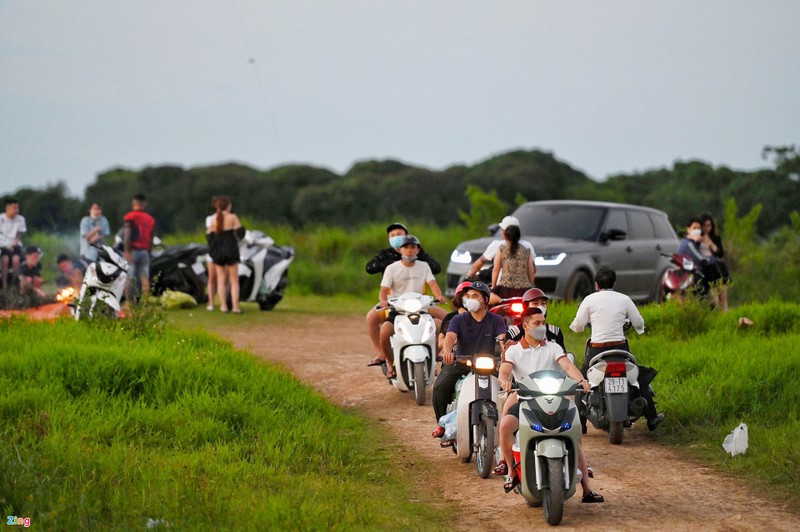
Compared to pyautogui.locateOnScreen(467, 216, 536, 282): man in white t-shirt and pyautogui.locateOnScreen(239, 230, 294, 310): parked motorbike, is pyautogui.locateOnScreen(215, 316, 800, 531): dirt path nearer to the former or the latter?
pyautogui.locateOnScreen(467, 216, 536, 282): man in white t-shirt

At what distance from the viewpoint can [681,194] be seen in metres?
50.7

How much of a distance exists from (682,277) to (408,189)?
123 ft

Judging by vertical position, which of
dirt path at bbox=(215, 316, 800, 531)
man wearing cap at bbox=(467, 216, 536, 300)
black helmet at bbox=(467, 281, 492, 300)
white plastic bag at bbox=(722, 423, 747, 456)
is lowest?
dirt path at bbox=(215, 316, 800, 531)

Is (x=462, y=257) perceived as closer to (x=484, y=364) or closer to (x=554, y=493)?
(x=484, y=364)

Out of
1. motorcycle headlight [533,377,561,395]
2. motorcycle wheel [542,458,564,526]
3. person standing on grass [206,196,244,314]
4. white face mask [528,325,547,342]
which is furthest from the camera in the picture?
person standing on grass [206,196,244,314]

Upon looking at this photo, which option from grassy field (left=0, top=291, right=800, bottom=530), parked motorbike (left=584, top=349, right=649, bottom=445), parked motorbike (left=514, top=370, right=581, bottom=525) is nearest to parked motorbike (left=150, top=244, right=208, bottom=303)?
grassy field (left=0, top=291, right=800, bottom=530)

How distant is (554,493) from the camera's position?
781 cm

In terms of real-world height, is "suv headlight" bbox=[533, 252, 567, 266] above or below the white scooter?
above

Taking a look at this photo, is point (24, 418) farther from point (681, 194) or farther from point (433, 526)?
point (681, 194)

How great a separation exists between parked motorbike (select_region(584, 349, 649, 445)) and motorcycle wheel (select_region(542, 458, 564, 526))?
270cm

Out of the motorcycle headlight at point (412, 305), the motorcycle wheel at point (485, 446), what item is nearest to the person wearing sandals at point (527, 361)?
the motorcycle wheel at point (485, 446)

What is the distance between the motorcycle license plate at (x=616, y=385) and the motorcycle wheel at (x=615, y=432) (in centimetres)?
29

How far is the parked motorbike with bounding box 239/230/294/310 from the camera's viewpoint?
21.7 meters

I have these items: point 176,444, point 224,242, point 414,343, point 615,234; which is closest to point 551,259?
point 615,234
